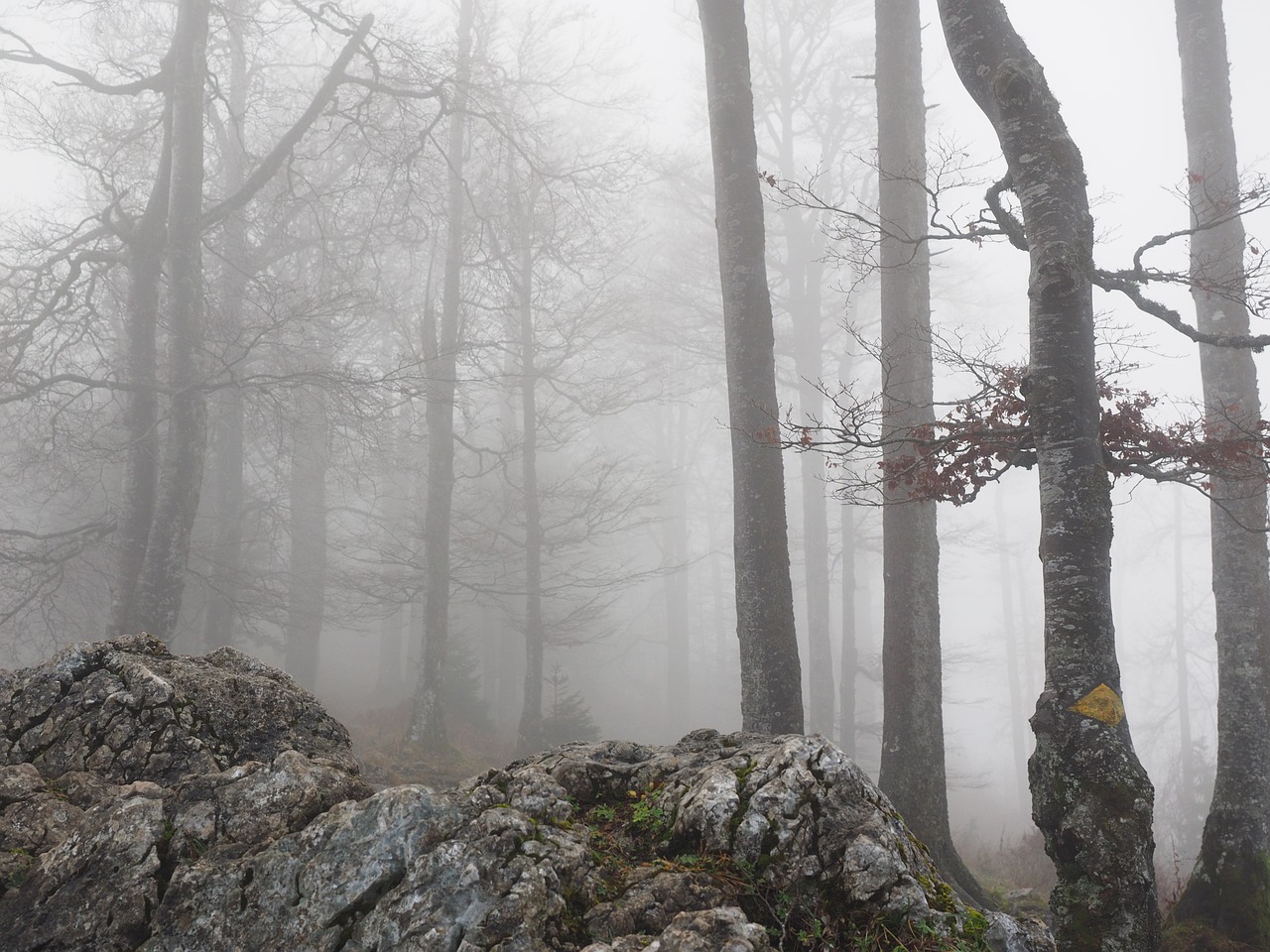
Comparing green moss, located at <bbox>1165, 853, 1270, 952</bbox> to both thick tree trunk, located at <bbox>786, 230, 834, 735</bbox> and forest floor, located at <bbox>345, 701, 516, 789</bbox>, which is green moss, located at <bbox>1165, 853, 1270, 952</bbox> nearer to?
forest floor, located at <bbox>345, 701, 516, 789</bbox>

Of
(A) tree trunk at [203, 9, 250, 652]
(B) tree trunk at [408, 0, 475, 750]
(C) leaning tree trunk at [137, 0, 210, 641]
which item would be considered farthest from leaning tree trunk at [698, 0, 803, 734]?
(A) tree trunk at [203, 9, 250, 652]

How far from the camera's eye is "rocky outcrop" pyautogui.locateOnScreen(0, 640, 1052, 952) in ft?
6.95

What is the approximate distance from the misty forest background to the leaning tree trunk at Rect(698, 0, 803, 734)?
Answer: 66 cm

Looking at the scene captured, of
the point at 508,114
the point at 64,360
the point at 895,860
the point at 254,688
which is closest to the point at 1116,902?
the point at 895,860

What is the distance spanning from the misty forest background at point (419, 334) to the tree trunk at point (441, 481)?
0.07 metres

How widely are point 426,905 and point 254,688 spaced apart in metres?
1.56

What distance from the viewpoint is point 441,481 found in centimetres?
1431

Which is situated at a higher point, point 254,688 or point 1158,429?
point 1158,429

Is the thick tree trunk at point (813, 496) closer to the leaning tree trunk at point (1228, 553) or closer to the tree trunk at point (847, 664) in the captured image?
the tree trunk at point (847, 664)

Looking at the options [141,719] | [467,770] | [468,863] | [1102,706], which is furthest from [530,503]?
[468,863]

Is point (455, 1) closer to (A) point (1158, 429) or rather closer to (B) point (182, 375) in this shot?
(B) point (182, 375)

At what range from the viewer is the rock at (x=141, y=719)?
2855 millimetres

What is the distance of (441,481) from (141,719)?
1152 centimetres

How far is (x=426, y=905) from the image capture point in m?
2.11
